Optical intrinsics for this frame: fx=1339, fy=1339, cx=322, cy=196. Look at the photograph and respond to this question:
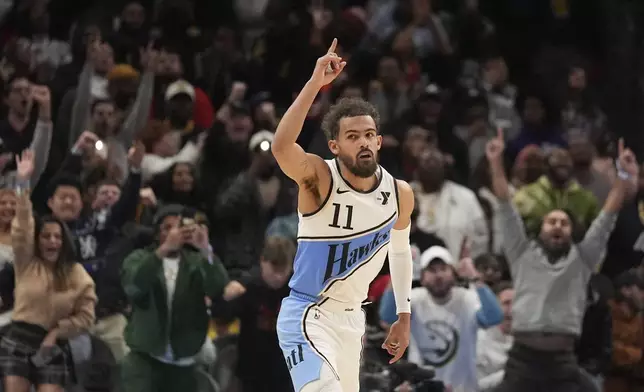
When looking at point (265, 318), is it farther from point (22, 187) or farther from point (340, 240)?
point (340, 240)

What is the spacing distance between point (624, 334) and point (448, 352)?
5.47 ft

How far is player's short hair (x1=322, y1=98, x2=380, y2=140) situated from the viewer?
7090mm

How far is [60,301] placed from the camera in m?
10.1

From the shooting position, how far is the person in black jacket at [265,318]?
10211mm

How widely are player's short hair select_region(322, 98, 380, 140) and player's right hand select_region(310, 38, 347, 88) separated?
17.5 inches

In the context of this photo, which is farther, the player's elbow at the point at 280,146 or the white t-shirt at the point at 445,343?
the white t-shirt at the point at 445,343

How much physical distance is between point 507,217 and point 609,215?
31.3 inches

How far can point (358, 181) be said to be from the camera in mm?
7164

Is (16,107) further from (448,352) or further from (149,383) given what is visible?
(448,352)

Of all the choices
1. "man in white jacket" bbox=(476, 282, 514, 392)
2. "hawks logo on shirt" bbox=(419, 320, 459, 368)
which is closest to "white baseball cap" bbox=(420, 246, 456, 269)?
"hawks logo on shirt" bbox=(419, 320, 459, 368)

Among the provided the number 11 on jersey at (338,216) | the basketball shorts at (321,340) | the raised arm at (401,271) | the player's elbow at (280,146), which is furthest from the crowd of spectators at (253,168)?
the player's elbow at (280,146)

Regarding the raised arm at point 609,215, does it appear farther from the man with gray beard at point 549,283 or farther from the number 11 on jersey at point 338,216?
the number 11 on jersey at point 338,216

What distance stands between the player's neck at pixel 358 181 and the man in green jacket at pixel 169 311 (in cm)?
304

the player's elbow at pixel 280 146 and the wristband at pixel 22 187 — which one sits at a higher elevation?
the player's elbow at pixel 280 146
